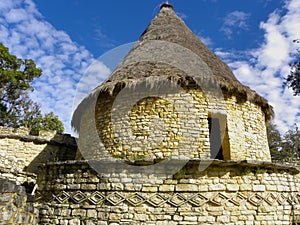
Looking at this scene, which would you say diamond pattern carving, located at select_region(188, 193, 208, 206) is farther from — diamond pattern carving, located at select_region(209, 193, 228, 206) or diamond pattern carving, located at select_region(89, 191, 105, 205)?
diamond pattern carving, located at select_region(89, 191, 105, 205)

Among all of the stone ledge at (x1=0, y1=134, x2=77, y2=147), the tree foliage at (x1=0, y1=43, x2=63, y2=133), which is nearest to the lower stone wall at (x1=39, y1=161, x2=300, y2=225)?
the stone ledge at (x1=0, y1=134, x2=77, y2=147)

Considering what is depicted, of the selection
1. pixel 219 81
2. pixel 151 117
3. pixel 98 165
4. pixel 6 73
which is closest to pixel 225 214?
pixel 98 165

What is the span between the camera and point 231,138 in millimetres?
7371

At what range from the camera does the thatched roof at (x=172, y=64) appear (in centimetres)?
757

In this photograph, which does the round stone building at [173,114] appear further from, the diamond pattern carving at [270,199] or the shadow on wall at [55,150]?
the shadow on wall at [55,150]

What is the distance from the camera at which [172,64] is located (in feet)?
26.5

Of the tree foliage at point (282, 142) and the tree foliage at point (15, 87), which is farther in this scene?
the tree foliage at point (282, 142)

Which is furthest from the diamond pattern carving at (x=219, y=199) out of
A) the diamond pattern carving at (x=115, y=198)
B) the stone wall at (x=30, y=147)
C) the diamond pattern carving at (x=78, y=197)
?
the stone wall at (x=30, y=147)

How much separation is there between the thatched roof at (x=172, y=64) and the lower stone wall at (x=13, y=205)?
467cm

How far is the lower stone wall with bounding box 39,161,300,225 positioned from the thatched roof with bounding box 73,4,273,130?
2.92 metres

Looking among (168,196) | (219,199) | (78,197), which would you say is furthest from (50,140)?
(219,199)

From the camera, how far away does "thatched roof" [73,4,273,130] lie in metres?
7.57

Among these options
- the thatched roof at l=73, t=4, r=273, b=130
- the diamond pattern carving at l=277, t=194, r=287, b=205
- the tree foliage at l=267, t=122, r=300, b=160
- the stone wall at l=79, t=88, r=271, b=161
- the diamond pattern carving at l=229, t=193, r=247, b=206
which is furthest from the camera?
the tree foliage at l=267, t=122, r=300, b=160

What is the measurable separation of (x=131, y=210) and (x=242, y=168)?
2277mm
